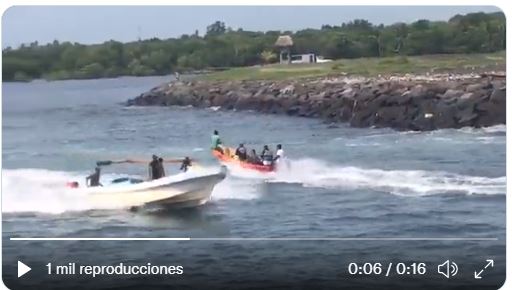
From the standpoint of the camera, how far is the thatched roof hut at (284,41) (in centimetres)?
337

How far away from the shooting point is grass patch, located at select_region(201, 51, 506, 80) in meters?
3.42

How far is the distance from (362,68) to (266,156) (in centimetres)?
28

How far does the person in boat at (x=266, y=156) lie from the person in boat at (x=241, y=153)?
36 millimetres

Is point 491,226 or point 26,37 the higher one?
point 26,37

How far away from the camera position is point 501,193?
3.35m

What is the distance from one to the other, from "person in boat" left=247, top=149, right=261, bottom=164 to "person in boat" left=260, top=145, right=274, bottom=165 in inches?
0.5

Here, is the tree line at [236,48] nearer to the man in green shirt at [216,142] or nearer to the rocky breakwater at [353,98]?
the rocky breakwater at [353,98]

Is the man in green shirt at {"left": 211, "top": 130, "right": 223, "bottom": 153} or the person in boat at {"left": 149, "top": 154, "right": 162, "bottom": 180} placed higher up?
the man in green shirt at {"left": 211, "top": 130, "right": 223, "bottom": 153}

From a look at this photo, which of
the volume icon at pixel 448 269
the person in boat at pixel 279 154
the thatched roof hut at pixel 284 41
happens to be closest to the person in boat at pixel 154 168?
the person in boat at pixel 279 154

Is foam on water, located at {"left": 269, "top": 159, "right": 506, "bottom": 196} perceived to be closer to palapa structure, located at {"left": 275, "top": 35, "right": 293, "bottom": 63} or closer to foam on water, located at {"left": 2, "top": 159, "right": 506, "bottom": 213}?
foam on water, located at {"left": 2, "top": 159, "right": 506, "bottom": 213}

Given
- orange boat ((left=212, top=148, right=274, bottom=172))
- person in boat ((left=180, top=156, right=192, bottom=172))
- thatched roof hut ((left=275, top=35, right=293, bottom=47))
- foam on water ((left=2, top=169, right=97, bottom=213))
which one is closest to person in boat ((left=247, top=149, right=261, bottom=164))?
orange boat ((left=212, top=148, right=274, bottom=172))

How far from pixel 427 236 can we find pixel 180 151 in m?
0.54

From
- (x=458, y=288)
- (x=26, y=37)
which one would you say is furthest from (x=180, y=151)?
(x=458, y=288)

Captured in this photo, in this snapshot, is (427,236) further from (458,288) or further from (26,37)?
(26,37)
